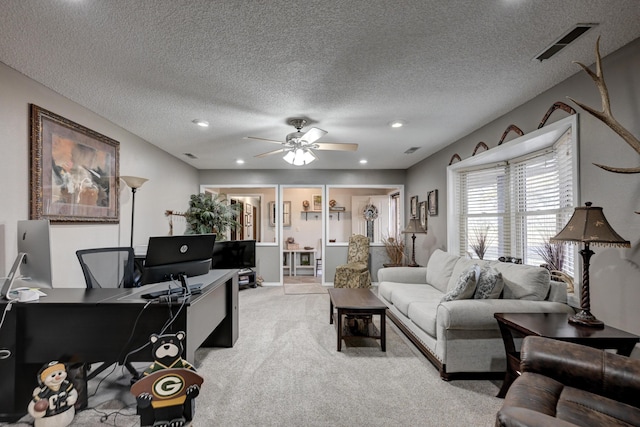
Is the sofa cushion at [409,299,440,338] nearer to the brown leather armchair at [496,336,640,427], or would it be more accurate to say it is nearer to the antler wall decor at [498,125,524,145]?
the brown leather armchair at [496,336,640,427]

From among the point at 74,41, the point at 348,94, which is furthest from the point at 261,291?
the point at 74,41

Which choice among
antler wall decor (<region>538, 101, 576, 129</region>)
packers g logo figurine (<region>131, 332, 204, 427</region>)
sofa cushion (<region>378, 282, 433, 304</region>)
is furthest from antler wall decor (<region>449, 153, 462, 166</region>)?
packers g logo figurine (<region>131, 332, 204, 427</region>)

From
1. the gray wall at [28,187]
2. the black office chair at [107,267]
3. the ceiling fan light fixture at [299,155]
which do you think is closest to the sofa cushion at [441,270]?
the ceiling fan light fixture at [299,155]

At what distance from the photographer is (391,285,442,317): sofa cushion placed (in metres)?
3.34

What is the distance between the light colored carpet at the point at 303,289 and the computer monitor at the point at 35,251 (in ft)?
13.4

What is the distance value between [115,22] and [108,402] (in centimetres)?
260

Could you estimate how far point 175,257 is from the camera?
216 cm

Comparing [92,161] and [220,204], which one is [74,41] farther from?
[220,204]

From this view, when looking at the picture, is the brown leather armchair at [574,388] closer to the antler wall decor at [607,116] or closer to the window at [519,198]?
the antler wall decor at [607,116]

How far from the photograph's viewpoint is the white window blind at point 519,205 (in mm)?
2846

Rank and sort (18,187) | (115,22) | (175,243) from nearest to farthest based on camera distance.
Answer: (115,22) < (175,243) < (18,187)

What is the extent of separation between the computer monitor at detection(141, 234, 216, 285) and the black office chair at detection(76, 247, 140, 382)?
833 mm

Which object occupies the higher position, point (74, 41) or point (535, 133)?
point (74, 41)

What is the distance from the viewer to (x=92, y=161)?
10.4 feet
